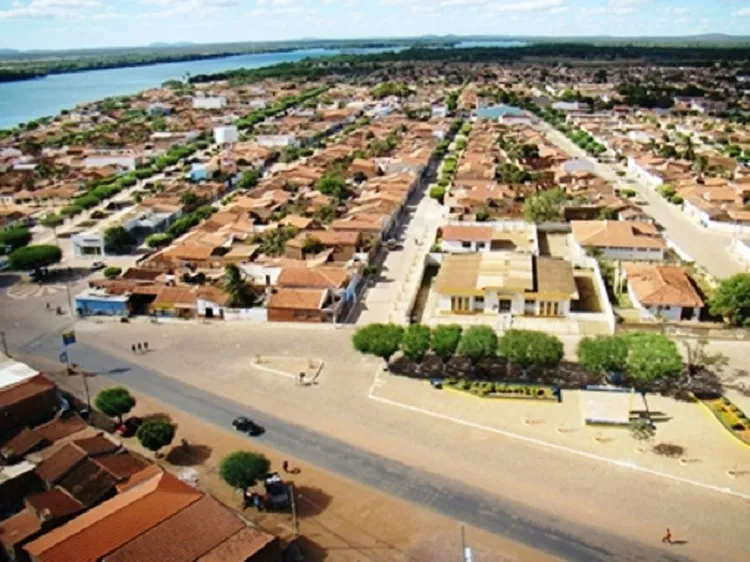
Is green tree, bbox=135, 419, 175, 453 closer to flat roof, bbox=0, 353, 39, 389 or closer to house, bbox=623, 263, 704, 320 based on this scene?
flat roof, bbox=0, 353, 39, 389

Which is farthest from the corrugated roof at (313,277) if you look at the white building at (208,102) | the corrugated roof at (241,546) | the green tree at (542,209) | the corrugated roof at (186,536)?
the white building at (208,102)

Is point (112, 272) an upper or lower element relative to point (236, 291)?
lower

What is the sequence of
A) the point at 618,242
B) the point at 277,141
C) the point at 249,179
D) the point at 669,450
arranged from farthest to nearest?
the point at 277,141
the point at 249,179
the point at 618,242
the point at 669,450

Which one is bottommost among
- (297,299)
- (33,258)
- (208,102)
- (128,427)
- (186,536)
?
(208,102)

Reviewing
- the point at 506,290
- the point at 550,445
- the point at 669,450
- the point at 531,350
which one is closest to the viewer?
the point at 669,450

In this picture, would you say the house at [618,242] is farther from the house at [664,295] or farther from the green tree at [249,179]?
the green tree at [249,179]

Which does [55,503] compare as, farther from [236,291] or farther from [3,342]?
[236,291]

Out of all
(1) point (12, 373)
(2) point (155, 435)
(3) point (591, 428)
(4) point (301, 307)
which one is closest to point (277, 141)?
(4) point (301, 307)
